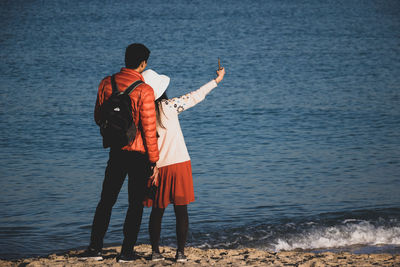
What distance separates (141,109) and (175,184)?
2.31ft

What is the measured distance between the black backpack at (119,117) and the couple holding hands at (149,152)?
0.05m

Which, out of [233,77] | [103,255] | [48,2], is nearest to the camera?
[103,255]

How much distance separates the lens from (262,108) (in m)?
19.7

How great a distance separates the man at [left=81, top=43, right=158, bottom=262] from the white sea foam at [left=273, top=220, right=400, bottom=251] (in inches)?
102

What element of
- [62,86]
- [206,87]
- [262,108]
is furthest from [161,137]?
[62,86]

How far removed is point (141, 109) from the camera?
196 inches

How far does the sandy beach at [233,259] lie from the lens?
558 centimetres

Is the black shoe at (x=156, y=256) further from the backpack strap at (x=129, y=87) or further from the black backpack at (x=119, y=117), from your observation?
the backpack strap at (x=129, y=87)

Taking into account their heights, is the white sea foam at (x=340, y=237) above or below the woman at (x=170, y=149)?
below

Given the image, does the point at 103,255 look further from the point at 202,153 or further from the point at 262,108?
the point at 262,108

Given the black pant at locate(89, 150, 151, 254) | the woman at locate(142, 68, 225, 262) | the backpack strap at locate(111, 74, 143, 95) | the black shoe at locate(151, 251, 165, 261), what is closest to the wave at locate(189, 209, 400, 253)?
the black shoe at locate(151, 251, 165, 261)

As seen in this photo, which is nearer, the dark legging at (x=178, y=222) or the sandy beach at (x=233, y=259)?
the dark legging at (x=178, y=222)

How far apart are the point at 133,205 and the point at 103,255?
3.23 feet

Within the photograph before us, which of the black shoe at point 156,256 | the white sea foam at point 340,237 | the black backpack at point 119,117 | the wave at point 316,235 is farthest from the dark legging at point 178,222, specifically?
the white sea foam at point 340,237
